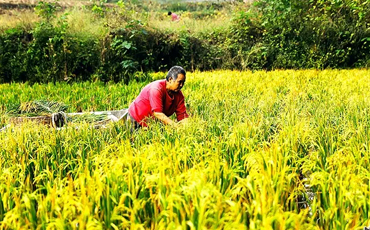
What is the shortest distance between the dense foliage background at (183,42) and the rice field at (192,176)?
436 cm

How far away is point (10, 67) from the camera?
8.50m

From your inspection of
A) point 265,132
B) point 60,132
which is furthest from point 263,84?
point 60,132

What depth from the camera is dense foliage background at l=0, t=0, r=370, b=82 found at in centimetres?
815

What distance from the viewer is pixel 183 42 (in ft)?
32.4

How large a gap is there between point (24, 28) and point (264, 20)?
6.22 metres

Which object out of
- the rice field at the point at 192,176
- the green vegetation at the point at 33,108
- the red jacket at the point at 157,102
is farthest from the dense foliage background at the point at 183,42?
the rice field at the point at 192,176

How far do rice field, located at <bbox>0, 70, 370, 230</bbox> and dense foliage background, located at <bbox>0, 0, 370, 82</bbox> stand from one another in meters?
4.36

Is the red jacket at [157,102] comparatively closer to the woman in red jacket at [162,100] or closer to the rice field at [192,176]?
the woman in red jacket at [162,100]

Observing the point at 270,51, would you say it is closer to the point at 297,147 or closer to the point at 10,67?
the point at 10,67

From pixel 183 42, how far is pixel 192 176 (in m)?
8.29

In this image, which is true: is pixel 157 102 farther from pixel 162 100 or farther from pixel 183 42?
pixel 183 42

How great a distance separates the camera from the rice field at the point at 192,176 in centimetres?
164

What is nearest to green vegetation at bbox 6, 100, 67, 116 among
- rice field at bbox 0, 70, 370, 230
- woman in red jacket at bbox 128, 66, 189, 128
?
woman in red jacket at bbox 128, 66, 189, 128

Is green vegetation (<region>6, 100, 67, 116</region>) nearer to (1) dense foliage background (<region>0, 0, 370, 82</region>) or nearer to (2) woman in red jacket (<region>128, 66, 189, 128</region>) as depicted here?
(2) woman in red jacket (<region>128, 66, 189, 128</region>)
